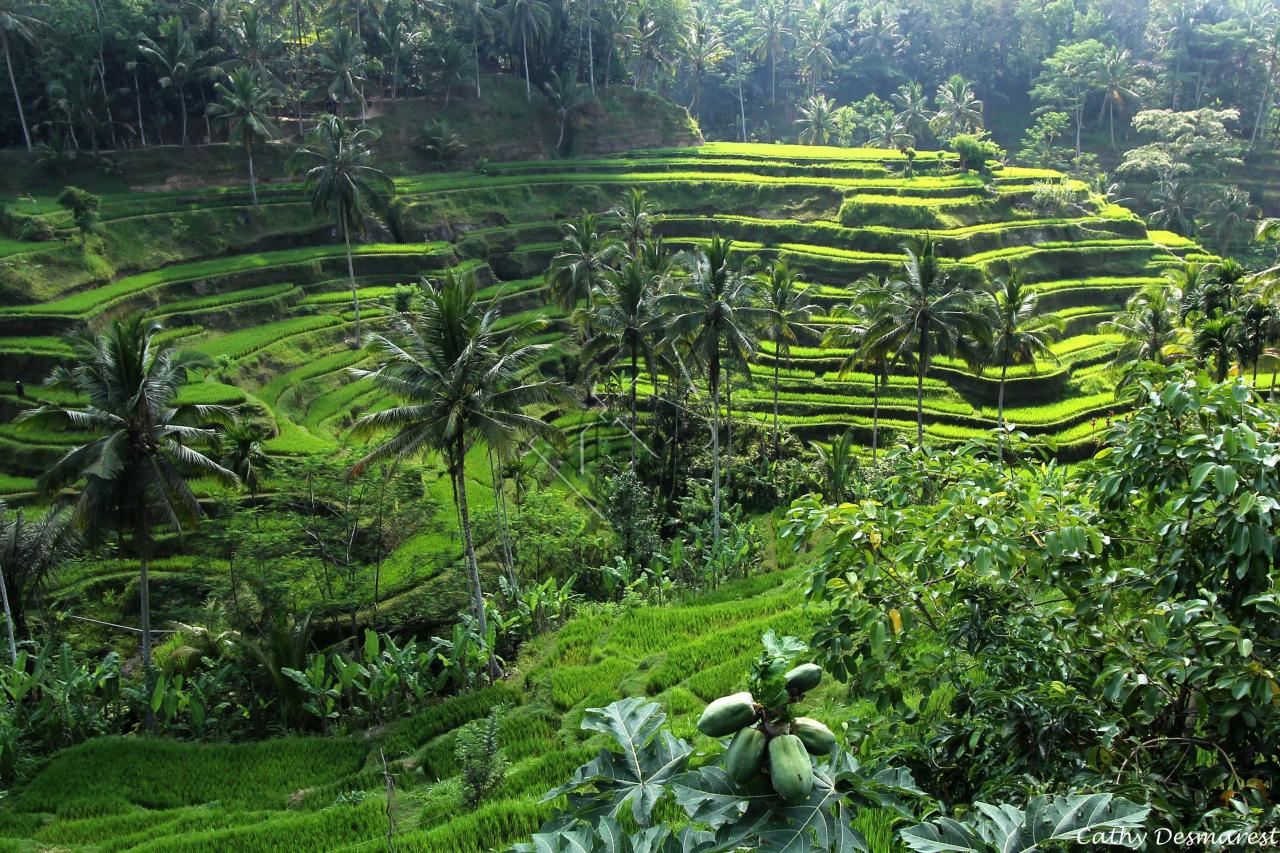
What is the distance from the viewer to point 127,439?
57.5 feet

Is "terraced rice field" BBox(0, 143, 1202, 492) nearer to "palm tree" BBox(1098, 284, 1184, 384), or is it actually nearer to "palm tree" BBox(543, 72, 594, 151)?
"palm tree" BBox(1098, 284, 1184, 384)

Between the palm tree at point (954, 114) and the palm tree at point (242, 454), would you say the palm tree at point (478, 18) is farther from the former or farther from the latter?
the palm tree at point (242, 454)

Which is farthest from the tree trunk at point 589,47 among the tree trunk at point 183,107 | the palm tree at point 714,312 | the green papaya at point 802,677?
the green papaya at point 802,677

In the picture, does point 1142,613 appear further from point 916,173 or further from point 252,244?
point 916,173

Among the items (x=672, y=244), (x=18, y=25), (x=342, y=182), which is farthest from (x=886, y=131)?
(x=18, y=25)

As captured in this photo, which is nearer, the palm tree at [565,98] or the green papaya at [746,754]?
the green papaya at [746,754]

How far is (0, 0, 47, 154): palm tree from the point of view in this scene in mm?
46438

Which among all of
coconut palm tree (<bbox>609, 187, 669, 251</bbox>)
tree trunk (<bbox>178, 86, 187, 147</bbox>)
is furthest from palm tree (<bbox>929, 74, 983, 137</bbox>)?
tree trunk (<bbox>178, 86, 187, 147</bbox>)

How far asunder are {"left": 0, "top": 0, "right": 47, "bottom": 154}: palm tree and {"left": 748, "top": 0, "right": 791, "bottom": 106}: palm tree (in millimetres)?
62641

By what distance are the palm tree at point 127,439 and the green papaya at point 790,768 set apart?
669 inches

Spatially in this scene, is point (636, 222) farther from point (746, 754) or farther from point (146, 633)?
point (746, 754)

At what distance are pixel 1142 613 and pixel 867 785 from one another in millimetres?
2751

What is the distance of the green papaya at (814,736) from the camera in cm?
340

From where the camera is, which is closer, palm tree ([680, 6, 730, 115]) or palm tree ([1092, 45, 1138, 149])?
palm tree ([680, 6, 730, 115])
